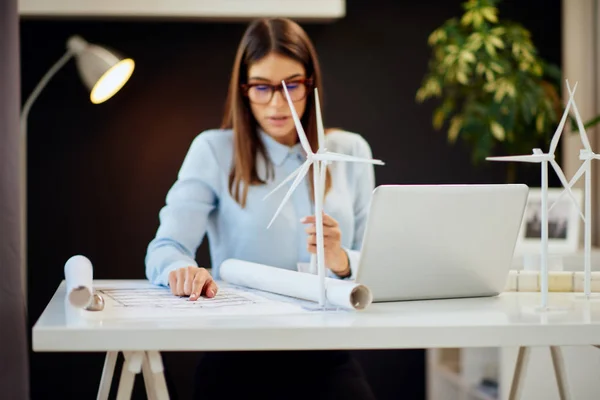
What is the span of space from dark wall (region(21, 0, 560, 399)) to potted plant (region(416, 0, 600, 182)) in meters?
0.48

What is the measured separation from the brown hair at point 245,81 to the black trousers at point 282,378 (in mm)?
469

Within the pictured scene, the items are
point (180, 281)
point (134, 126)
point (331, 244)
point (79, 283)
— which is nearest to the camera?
point (79, 283)

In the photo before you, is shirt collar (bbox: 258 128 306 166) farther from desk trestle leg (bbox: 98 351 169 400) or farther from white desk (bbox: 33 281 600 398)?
desk trestle leg (bbox: 98 351 169 400)

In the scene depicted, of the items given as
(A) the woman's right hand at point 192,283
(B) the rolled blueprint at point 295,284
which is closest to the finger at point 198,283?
(A) the woman's right hand at point 192,283

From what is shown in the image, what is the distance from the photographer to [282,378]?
6.63ft

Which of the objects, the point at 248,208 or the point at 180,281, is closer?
the point at 180,281

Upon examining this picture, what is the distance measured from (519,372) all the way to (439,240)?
0.36 meters

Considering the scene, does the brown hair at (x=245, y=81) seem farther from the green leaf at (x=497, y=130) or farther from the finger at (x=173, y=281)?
the green leaf at (x=497, y=130)

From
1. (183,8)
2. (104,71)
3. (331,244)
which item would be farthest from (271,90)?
(183,8)

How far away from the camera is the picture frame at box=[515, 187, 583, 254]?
3758mm

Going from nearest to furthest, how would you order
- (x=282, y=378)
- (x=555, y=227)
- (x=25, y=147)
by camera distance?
(x=282, y=378), (x=555, y=227), (x=25, y=147)

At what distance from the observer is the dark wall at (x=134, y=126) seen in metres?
4.09

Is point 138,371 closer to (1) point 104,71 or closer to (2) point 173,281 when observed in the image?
(2) point 173,281

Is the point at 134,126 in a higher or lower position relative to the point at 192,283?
higher
